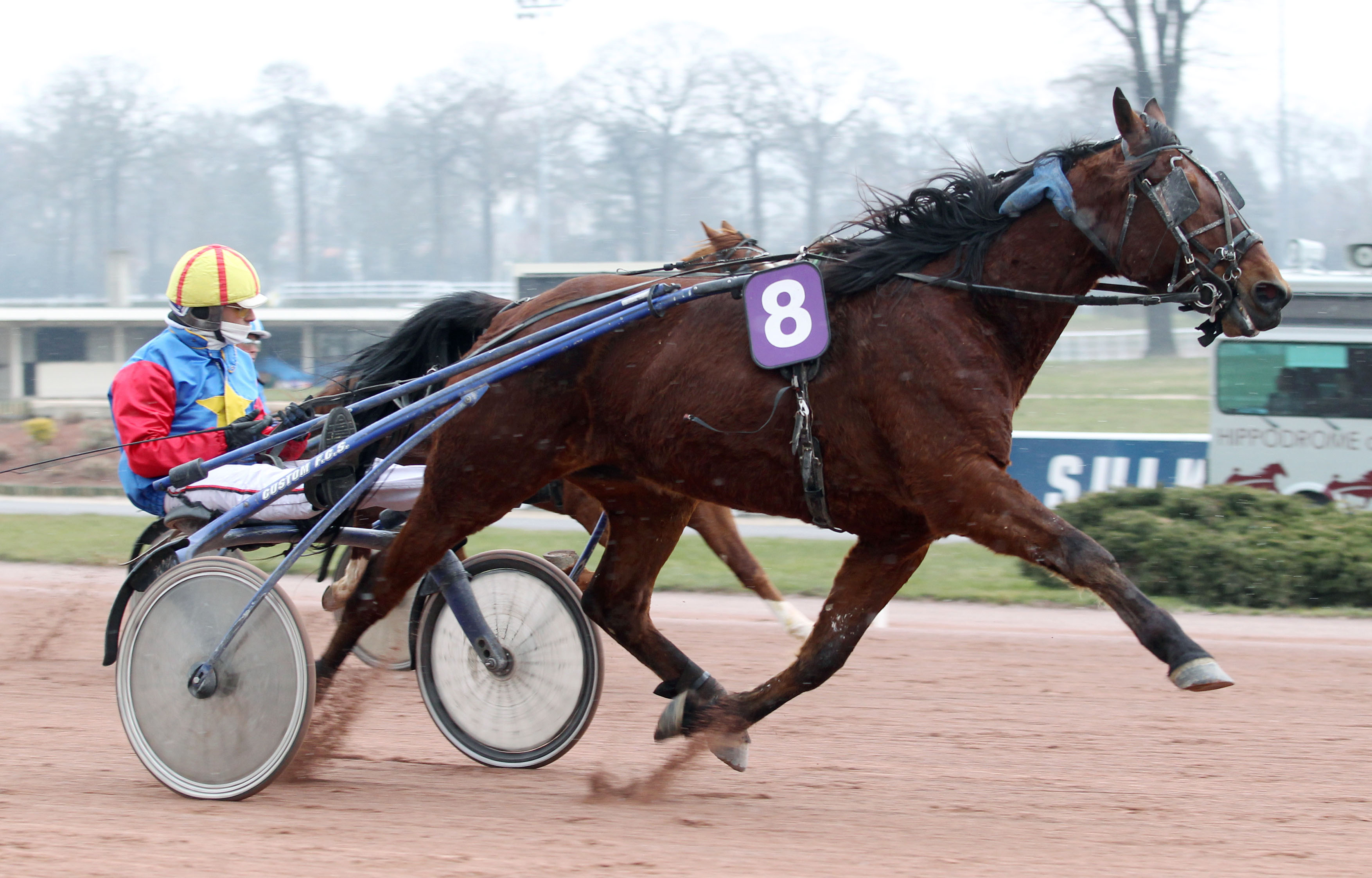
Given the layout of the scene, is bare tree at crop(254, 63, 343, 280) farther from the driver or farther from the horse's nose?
the horse's nose

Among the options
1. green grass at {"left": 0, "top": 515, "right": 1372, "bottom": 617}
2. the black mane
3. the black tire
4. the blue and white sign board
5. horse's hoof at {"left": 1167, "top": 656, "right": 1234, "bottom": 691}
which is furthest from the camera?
the blue and white sign board

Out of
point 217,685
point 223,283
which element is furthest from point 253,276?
point 217,685

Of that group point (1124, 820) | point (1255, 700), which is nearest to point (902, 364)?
point (1124, 820)

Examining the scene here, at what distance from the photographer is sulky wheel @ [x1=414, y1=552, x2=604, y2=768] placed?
399cm

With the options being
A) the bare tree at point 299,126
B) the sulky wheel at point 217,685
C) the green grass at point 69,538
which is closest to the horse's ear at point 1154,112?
the sulky wheel at point 217,685

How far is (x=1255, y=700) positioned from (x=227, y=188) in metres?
37.5

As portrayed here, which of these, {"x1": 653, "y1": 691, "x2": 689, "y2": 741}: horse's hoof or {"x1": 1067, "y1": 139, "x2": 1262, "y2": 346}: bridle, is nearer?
{"x1": 1067, "y1": 139, "x2": 1262, "y2": 346}: bridle

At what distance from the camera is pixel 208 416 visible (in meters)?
4.21

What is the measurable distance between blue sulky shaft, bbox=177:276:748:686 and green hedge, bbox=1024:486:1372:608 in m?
4.47

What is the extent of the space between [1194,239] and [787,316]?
104 centimetres

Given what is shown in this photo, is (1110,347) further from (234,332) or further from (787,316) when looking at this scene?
(787,316)

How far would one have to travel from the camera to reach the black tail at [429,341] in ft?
15.5

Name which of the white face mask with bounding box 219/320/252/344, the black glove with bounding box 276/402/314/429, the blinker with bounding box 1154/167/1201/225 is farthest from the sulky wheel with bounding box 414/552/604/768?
the blinker with bounding box 1154/167/1201/225

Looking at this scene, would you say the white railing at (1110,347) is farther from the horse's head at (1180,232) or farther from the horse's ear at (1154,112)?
the horse's head at (1180,232)
